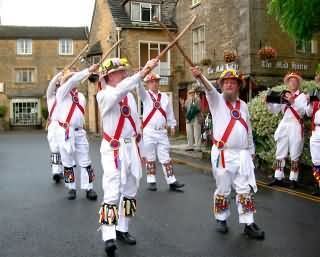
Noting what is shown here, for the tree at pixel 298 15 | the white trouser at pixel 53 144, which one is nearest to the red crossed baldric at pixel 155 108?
the white trouser at pixel 53 144

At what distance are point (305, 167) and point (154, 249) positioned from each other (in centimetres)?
533

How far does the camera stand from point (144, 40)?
28656 mm

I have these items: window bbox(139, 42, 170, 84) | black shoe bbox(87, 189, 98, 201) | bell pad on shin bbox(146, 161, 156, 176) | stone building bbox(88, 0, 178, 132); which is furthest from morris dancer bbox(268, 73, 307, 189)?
window bbox(139, 42, 170, 84)

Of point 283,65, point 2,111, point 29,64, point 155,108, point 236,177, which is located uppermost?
point 29,64

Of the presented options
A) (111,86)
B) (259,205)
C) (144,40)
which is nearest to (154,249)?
(111,86)

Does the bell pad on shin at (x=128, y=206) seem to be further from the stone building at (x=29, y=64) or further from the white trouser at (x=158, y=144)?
the stone building at (x=29, y=64)

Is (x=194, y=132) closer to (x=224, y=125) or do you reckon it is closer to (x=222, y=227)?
(x=222, y=227)

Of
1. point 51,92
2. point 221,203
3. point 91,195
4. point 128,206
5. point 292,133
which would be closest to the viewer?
point 128,206

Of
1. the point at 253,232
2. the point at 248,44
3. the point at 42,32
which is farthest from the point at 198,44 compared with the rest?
the point at 42,32

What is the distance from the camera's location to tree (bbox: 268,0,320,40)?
1092cm

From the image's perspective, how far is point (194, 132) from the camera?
53.2ft

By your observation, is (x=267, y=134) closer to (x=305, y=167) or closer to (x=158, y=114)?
(x=305, y=167)

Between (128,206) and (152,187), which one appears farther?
(152,187)

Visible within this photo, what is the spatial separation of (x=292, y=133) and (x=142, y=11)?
22.3m
